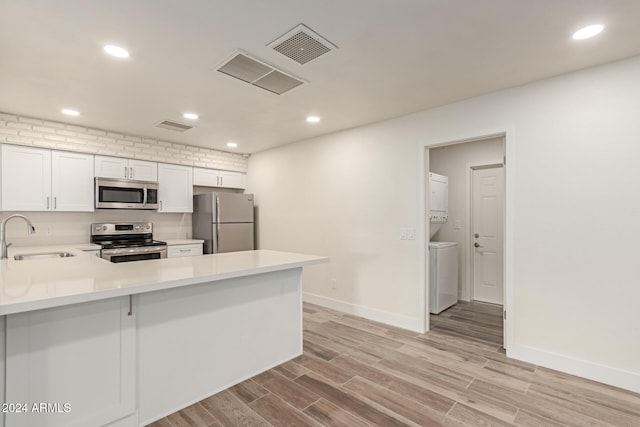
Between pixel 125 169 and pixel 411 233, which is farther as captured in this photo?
pixel 125 169

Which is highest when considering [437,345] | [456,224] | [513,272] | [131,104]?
[131,104]

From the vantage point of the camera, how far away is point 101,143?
13.7 ft

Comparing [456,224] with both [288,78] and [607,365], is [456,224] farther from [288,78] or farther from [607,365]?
[288,78]

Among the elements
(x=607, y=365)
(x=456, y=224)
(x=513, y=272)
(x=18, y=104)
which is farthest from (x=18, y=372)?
(x=456, y=224)

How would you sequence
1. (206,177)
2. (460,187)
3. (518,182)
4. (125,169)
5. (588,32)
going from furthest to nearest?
1. (206,177)
2. (460,187)
3. (125,169)
4. (518,182)
5. (588,32)

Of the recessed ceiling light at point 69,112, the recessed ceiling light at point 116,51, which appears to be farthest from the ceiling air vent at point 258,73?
the recessed ceiling light at point 69,112

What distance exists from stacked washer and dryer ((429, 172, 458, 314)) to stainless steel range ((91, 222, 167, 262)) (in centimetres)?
376

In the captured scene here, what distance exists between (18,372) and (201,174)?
403 cm

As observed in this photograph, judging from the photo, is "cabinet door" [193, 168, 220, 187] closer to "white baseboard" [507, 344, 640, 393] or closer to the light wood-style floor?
the light wood-style floor

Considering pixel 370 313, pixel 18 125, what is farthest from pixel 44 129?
pixel 370 313

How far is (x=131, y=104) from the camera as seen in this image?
3215 mm

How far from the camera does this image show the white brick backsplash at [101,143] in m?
3.57

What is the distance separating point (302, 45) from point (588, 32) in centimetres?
186

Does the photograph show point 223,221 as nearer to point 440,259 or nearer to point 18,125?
point 18,125
